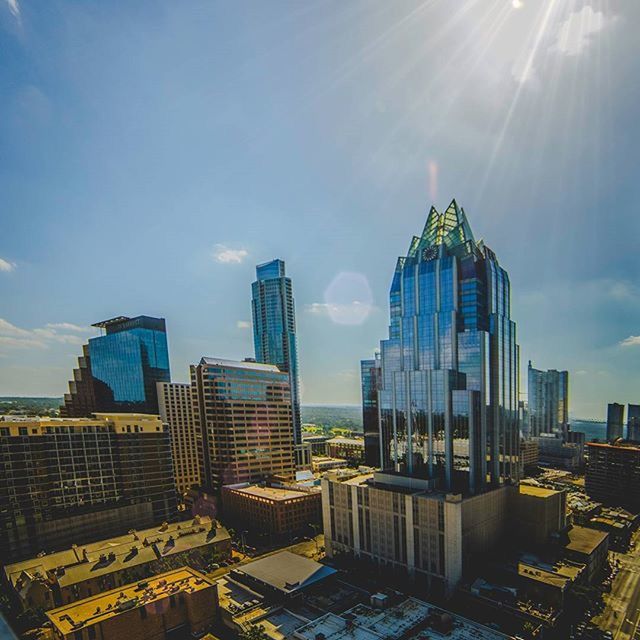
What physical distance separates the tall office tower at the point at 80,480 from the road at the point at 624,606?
78489mm

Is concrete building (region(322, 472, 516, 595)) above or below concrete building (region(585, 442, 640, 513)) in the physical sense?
above

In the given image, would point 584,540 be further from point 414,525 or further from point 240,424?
point 240,424

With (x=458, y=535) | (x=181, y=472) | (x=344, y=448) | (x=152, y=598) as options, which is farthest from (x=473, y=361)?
(x=344, y=448)

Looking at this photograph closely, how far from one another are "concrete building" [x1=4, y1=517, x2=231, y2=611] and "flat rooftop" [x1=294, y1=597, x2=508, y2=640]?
2997 centimetres

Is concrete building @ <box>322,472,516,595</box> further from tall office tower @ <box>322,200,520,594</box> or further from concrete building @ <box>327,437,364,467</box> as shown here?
concrete building @ <box>327,437,364,467</box>

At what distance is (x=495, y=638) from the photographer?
41469 millimetres

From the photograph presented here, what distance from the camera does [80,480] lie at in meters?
73.0

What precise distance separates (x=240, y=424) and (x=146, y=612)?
178ft

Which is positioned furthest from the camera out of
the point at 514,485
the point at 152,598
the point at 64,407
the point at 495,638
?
the point at 64,407

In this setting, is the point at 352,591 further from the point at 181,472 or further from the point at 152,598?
the point at 181,472

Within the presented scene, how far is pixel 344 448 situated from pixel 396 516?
365 ft

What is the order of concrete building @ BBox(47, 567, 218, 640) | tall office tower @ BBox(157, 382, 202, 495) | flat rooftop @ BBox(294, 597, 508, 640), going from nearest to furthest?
concrete building @ BBox(47, 567, 218, 640) → flat rooftop @ BBox(294, 597, 508, 640) → tall office tower @ BBox(157, 382, 202, 495)

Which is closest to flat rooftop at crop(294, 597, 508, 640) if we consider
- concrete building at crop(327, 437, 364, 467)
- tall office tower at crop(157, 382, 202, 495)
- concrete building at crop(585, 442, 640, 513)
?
tall office tower at crop(157, 382, 202, 495)

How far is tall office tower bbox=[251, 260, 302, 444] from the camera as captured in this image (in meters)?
172
